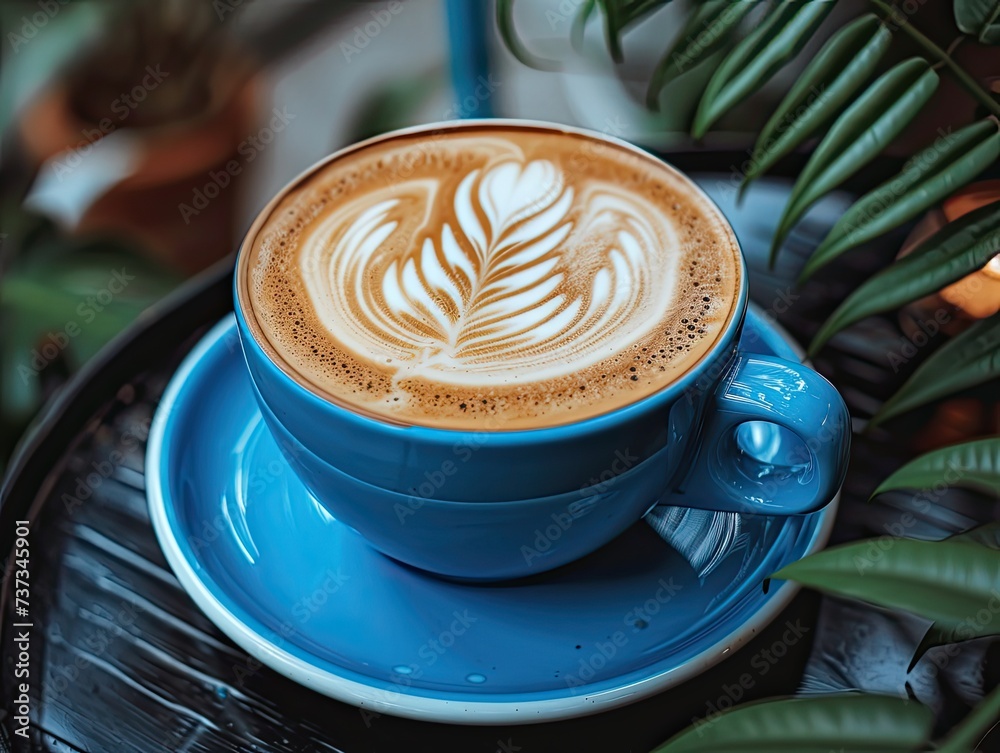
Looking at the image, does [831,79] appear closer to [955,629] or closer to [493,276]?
[493,276]

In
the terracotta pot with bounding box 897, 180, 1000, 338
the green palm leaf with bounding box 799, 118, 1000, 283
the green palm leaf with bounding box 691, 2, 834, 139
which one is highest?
the green palm leaf with bounding box 691, 2, 834, 139

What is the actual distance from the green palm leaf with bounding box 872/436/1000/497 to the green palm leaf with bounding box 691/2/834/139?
0.27 meters

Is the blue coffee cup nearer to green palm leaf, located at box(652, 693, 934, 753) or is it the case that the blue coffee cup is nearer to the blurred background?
A: green palm leaf, located at box(652, 693, 934, 753)

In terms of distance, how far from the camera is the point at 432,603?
591 millimetres

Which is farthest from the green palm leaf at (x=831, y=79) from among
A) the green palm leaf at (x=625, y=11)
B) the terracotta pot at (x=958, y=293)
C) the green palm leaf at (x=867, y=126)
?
the terracotta pot at (x=958, y=293)

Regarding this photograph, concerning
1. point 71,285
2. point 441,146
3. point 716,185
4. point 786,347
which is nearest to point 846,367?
point 786,347

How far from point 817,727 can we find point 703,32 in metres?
0.47

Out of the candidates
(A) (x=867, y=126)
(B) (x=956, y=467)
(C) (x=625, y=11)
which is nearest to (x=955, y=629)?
(B) (x=956, y=467)

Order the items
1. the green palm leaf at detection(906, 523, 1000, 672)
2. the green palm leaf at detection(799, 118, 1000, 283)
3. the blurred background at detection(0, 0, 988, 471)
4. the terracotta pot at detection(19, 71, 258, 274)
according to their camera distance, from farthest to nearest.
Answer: the terracotta pot at detection(19, 71, 258, 274), the blurred background at detection(0, 0, 988, 471), the green palm leaf at detection(799, 118, 1000, 283), the green palm leaf at detection(906, 523, 1000, 672)

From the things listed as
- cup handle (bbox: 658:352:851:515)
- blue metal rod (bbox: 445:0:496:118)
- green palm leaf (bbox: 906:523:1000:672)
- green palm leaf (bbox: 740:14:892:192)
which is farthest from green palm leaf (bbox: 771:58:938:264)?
blue metal rod (bbox: 445:0:496:118)

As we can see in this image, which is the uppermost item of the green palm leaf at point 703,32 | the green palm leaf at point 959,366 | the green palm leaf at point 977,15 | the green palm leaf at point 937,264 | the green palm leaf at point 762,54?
the green palm leaf at point 703,32

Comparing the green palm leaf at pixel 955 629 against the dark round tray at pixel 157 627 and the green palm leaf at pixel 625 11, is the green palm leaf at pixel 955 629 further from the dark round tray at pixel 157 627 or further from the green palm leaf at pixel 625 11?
the green palm leaf at pixel 625 11

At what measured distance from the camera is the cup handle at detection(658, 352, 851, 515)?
0.52 m

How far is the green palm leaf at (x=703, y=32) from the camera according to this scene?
62 cm
